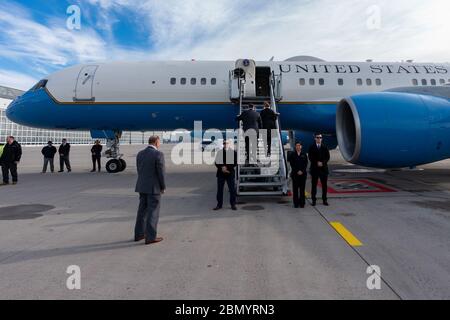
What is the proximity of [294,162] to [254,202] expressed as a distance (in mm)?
1386

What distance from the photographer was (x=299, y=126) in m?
10.9

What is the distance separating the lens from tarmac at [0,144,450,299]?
2689 mm

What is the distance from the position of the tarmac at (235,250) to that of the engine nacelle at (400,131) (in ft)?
3.39

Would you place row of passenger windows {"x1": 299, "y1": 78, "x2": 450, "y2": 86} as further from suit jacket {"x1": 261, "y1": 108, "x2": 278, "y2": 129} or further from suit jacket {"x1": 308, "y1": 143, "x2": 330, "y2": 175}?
suit jacket {"x1": 308, "y1": 143, "x2": 330, "y2": 175}

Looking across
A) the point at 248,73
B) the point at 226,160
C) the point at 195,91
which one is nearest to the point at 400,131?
the point at 226,160

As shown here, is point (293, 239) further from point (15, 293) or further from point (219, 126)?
point (219, 126)

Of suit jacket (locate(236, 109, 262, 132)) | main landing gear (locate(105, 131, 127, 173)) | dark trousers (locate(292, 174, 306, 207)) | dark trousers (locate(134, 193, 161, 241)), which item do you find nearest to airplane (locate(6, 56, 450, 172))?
main landing gear (locate(105, 131, 127, 173))

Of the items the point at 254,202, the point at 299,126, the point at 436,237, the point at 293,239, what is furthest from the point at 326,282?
the point at 299,126

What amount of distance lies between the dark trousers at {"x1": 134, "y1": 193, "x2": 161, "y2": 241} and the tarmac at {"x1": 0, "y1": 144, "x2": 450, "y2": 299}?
0.59 ft

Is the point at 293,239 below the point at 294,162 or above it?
below

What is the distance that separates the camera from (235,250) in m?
3.66

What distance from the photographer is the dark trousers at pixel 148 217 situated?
397 cm

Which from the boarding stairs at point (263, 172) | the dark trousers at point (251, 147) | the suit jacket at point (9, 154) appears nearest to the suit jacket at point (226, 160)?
the boarding stairs at point (263, 172)
